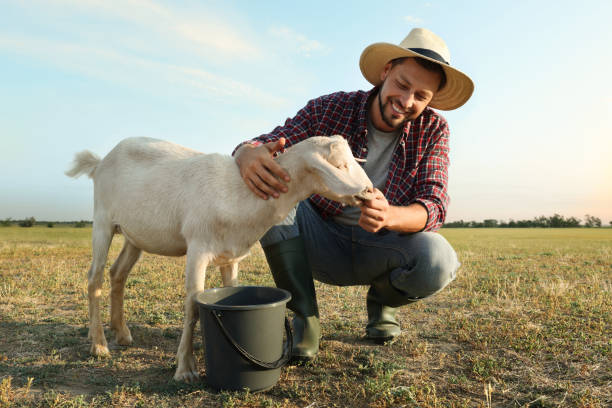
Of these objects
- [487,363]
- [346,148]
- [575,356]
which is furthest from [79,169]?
[575,356]

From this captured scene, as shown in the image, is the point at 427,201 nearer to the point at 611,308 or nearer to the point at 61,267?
the point at 611,308

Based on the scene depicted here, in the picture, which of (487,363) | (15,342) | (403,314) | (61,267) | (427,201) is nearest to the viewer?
(487,363)

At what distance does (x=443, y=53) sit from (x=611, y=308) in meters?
3.81

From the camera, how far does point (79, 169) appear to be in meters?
4.13

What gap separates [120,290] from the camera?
13.1 feet

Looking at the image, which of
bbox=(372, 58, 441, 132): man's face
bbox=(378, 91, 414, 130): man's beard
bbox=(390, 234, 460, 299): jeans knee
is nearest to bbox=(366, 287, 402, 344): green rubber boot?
bbox=(390, 234, 460, 299): jeans knee

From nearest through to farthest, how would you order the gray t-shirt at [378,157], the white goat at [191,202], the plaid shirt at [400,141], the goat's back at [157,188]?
the white goat at [191,202], the goat's back at [157,188], the plaid shirt at [400,141], the gray t-shirt at [378,157]

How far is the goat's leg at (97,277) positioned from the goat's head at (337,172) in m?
2.10

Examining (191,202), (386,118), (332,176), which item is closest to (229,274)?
(191,202)

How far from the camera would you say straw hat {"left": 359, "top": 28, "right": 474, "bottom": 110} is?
12.0 ft

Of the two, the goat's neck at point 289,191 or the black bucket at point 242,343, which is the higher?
the goat's neck at point 289,191

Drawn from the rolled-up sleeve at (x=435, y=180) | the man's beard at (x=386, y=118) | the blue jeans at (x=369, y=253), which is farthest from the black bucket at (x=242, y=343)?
the man's beard at (x=386, y=118)

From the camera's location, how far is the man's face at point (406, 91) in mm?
3604

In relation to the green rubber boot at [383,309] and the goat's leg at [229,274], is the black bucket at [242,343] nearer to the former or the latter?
the goat's leg at [229,274]
